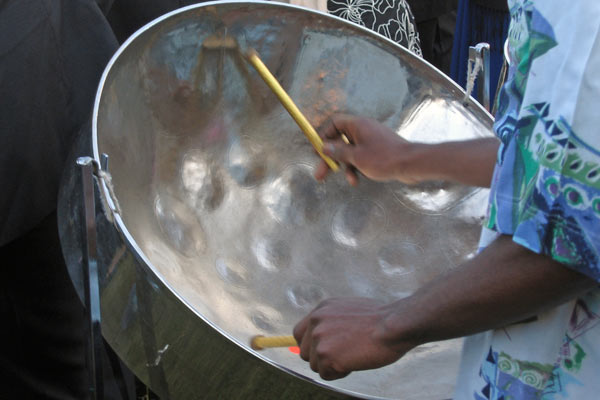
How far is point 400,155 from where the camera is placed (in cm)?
103

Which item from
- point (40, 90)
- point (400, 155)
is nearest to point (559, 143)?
point (400, 155)

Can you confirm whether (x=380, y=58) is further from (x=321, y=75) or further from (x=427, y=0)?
(x=427, y=0)

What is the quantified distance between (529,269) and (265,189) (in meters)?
0.86

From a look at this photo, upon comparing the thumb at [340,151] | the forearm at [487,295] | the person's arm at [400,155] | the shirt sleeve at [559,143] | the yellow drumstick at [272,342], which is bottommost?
the yellow drumstick at [272,342]

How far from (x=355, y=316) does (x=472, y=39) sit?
2025 millimetres

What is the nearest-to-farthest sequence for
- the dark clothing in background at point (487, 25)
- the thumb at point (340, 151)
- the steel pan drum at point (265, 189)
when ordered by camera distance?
the steel pan drum at point (265, 189) < the thumb at point (340, 151) < the dark clothing in background at point (487, 25)

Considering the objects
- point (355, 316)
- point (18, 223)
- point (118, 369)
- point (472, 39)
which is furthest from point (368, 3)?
point (355, 316)

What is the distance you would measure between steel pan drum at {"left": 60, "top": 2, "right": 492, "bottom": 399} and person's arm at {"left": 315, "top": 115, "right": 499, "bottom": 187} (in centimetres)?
14

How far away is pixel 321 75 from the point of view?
1395 mm

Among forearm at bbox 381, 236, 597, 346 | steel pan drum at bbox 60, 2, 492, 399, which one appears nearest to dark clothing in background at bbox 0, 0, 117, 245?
steel pan drum at bbox 60, 2, 492, 399

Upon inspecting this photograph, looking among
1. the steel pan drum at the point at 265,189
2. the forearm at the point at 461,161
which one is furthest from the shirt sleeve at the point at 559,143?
the steel pan drum at the point at 265,189

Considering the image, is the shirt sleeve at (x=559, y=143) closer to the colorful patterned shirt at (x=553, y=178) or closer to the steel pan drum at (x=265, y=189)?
the colorful patterned shirt at (x=553, y=178)

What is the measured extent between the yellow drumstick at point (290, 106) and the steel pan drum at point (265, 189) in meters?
0.03

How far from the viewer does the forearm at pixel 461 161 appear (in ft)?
2.90
